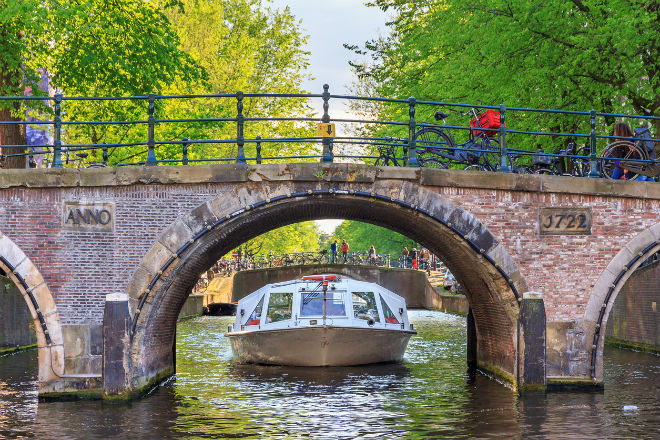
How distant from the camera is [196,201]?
46.9ft

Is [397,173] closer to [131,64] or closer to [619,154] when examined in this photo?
[619,154]

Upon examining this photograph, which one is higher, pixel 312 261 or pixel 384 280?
pixel 312 261

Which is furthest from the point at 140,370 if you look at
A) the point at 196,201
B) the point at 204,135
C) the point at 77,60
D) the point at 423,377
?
the point at 204,135

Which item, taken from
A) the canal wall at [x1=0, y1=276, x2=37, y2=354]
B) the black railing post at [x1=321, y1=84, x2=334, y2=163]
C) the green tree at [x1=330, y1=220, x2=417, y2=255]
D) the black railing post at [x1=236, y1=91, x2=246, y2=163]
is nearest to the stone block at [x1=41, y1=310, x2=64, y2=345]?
the black railing post at [x1=236, y1=91, x2=246, y2=163]

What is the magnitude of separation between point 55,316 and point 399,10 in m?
19.6

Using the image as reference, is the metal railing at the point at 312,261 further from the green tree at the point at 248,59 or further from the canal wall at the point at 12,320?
the canal wall at the point at 12,320

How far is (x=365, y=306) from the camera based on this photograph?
21.3 meters

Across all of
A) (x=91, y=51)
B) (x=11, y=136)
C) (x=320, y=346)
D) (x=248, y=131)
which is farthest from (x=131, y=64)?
(x=248, y=131)

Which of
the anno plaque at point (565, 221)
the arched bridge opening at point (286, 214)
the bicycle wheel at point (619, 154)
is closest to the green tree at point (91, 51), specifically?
the arched bridge opening at point (286, 214)

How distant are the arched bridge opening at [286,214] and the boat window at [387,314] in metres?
5.57

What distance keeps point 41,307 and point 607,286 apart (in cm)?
874

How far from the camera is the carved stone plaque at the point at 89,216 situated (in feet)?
46.8

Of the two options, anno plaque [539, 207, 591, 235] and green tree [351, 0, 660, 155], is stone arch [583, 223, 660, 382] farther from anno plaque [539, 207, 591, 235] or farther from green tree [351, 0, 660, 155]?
green tree [351, 0, 660, 155]

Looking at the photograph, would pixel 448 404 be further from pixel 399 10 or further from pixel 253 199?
pixel 399 10
